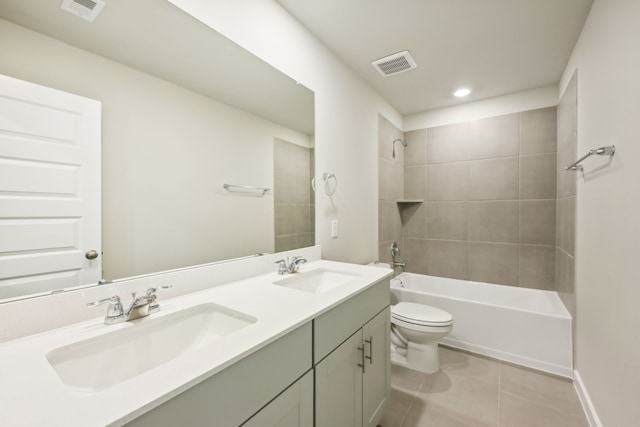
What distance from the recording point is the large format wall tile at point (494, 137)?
275 cm

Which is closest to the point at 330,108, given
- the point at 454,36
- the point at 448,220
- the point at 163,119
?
the point at 454,36

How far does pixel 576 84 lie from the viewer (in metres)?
1.92

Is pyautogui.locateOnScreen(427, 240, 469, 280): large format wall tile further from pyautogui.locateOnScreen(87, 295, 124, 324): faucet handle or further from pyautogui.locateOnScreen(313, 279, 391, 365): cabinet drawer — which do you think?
pyautogui.locateOnScreen(87, 295, 124, 324): faucet handle

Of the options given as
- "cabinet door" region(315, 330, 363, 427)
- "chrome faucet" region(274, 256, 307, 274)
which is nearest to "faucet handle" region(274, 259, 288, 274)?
"chrome faucet" region(274, 256, 307, 274)

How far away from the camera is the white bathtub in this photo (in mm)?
2014

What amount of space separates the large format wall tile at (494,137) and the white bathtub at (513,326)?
141 cm

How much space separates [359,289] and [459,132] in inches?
103

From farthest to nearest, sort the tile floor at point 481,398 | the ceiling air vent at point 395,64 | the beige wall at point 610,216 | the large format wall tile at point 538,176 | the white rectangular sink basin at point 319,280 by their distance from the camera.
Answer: the large format wall tile at point 538,176 < the ceiling air vent at point 395,64 < the tile floor at point 481,398 < the white rectangular sink basin at point 319,280 < the beige wall at point 610,216

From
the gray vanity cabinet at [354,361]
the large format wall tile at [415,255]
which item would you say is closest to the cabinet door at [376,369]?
the gray vanity cabinet at [354,361]

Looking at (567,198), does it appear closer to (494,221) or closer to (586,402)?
(494,221)

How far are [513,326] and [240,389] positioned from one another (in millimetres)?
2370

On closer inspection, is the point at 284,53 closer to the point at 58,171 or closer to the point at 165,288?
the point at 58,171

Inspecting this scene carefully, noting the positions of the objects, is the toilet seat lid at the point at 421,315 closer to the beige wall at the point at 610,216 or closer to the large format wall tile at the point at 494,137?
the beige wall at the point at 610,216

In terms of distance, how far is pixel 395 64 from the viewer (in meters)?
2.20
